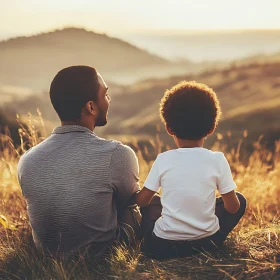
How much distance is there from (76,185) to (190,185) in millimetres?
623

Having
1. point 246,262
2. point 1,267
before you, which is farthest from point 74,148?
point 246,262

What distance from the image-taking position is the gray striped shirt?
304 centimetres

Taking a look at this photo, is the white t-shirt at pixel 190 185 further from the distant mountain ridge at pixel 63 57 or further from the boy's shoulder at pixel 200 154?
the distant mountain ridge at pixel 63 57

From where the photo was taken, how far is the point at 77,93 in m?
3.12

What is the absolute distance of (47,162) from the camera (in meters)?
3.10

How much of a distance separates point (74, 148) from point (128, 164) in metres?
0.31

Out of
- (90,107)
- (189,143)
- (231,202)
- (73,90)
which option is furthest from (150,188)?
(73,90)

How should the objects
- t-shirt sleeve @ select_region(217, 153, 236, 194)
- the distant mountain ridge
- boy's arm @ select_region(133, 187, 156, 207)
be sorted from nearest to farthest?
1. t-shirt sleeve @ select_region(217, 153, 236, 194)
2. boy's arm @ select_region(133, 187, 156, 207)
3. the distant mountain ridge

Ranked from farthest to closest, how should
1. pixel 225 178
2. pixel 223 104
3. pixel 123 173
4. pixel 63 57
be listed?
pixel 63 57 → pixel 223 104 → pixel 123 173 → pixel 225 178

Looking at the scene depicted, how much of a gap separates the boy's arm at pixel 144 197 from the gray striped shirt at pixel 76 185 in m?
0.06

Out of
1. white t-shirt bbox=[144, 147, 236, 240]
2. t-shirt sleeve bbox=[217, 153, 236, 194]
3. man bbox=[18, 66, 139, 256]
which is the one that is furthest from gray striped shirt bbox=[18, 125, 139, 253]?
t-shirt sleeve bbox=[217, 153, 236, 194]

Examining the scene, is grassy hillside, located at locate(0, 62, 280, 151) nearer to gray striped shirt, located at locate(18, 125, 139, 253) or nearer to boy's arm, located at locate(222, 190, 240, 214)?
gray striped shirt, located at locate(18, 125, 139, 253)

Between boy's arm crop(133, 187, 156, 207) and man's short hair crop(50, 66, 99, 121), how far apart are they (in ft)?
1.83

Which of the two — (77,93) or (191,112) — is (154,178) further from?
(77,93)
